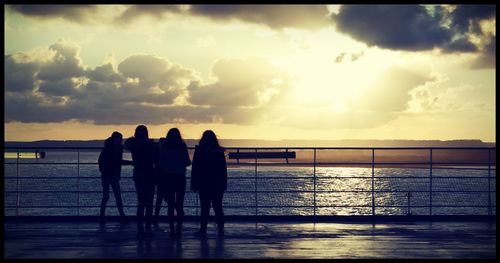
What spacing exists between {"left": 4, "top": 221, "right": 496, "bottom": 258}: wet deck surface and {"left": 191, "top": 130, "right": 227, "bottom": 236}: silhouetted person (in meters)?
0.31

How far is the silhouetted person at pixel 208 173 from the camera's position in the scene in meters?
10.7

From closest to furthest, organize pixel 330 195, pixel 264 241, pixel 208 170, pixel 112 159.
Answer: pixel 264 241
pixel 208 170
pixel 112 159
pixel 330 195

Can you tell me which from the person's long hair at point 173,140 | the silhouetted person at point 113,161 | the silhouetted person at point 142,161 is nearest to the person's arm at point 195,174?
the person's long hair at point 173,140

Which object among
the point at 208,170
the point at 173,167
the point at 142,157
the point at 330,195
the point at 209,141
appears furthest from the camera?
the point at 330,195

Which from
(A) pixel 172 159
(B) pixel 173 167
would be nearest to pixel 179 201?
(B) pixel 173 167

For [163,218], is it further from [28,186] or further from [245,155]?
[28,186]

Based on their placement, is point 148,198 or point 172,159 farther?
point 148,198

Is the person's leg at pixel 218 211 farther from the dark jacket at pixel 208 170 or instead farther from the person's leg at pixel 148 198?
the person's leg at pixel 148 198

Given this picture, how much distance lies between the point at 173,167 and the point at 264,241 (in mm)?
1658

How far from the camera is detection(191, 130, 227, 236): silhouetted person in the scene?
1071 centimetres

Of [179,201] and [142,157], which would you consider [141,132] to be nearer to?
[142,157]

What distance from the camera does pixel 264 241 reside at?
9.92 m

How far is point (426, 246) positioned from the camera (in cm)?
945

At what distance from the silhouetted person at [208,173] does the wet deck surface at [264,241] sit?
1.00ft
